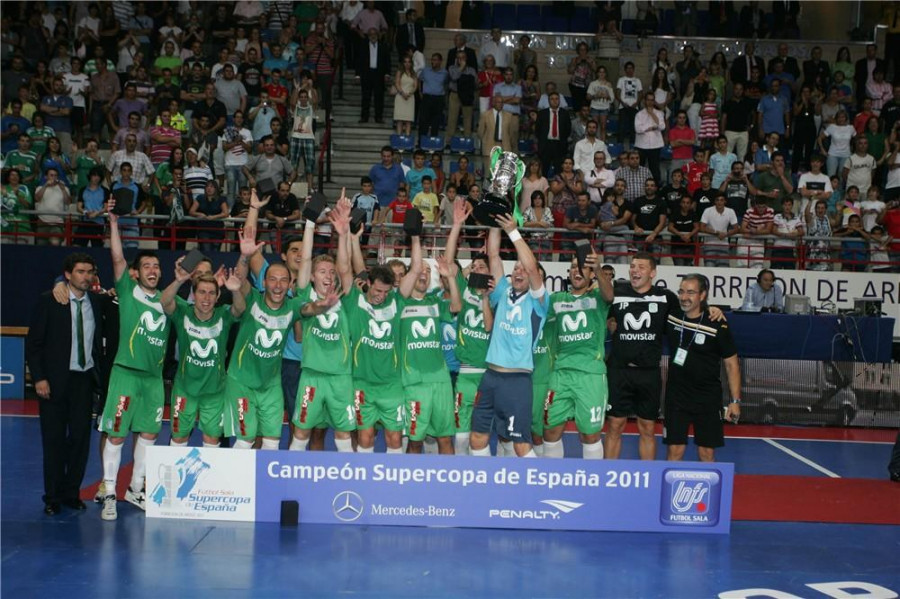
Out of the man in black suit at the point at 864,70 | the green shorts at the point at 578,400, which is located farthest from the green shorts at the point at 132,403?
the man in black suit at the point at 864,70

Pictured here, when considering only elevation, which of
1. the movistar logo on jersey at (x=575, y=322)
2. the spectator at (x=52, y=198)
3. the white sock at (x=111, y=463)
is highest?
the spectator at (x=52, y=198)

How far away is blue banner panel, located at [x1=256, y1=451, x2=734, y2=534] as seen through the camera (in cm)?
952

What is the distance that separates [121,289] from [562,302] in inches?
174

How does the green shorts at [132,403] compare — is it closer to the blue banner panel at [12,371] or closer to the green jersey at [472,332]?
the green jersey at [472,332]

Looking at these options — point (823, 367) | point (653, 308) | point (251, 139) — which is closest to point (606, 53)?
point (251, 139)

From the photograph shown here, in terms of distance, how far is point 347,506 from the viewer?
9609 mm

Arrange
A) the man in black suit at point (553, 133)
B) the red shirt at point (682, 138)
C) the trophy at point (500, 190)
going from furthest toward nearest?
the red shirt at point (682, 138), the man in black suit at point (553, 133), the trophy at point (500, 190)

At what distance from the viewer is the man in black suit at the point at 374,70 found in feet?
73.8

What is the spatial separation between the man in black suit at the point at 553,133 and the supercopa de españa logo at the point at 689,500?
12.3 metres

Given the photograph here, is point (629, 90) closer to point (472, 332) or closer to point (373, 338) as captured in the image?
point (472, 332)

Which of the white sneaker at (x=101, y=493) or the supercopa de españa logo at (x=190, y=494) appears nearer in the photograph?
the supercopa de españa logo at (x=190, y=494)

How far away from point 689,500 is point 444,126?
604 inches

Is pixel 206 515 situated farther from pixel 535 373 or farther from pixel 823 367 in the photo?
pixel 823 367

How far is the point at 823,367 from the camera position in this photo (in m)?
16.6
